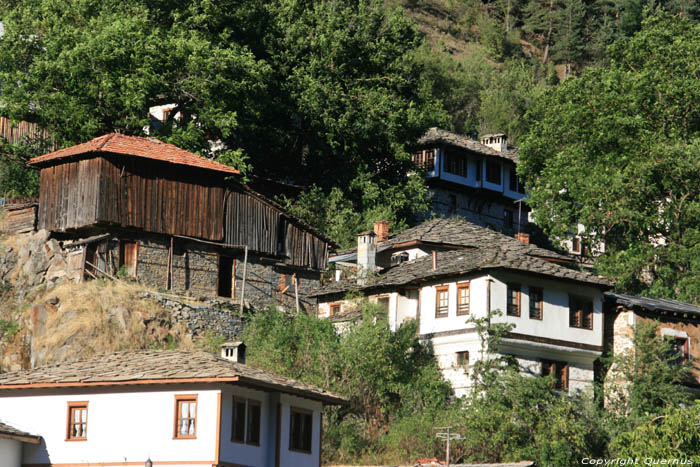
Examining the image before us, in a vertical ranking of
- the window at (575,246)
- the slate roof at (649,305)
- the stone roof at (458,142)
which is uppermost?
the stone roof at (458,142)

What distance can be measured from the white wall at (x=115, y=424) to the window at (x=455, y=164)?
140ft

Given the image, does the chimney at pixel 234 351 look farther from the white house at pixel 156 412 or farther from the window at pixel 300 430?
the window at pixel 300 430

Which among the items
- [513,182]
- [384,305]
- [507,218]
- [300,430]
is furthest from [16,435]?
[507,218]

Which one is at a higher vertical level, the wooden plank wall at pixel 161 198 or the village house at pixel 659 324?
the wooden plank wall at pixel 161 198

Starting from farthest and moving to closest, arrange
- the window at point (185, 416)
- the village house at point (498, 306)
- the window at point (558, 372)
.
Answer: the window at point (558, 372) < the village house at point (498, 306) < the window at point (185, 416)

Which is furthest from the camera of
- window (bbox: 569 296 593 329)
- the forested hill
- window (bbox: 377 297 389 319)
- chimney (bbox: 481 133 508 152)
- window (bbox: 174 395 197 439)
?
chimney (bbox: 481 133 508 152)

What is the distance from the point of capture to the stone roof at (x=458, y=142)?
73.0 metres

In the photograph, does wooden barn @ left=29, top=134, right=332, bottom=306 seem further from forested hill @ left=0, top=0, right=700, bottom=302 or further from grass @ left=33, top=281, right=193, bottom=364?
forested hill @ left=0, top=0, right=700, bottom=302

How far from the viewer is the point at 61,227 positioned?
1959 inches

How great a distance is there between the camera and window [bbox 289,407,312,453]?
3588 centimetres

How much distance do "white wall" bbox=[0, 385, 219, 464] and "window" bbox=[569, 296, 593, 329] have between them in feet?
63.5

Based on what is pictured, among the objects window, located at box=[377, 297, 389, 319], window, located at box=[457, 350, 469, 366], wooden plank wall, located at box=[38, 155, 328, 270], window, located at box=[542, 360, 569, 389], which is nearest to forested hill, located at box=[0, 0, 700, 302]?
wooden plank wall, located at box=[38, 155, 328, 270]

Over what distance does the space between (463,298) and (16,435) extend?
1934 cm

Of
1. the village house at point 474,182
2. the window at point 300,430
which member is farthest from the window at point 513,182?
the window at point 300,430
